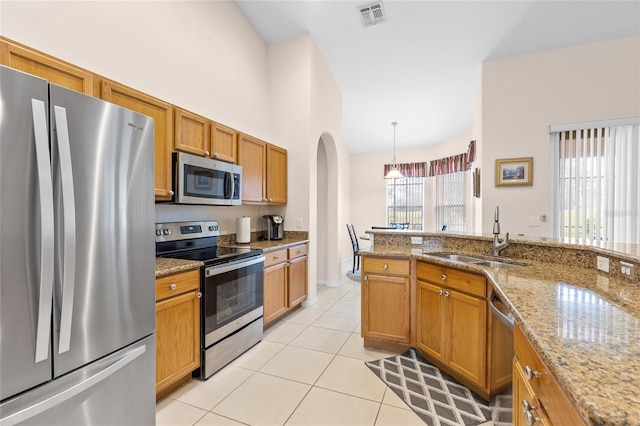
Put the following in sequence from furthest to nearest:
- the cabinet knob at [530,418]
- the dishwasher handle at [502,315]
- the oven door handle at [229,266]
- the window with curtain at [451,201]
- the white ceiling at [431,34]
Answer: the window with curtain at [451,201] < the white ceiling at [431,34] < the oven door handle at [229,266] < the dishwasher handle at [502,315] < the cabinet knob at [530,418]

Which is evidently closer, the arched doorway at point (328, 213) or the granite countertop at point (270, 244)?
the granite countertop at point (270, 244)

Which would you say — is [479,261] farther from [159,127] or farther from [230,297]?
[159,127]

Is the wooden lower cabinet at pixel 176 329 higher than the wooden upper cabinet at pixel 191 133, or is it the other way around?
the wooden upper cabinet at pixel 191 133

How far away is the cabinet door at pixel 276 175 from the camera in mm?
3426

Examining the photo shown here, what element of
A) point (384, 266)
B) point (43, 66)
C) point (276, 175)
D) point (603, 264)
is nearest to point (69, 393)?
point (43, 66)

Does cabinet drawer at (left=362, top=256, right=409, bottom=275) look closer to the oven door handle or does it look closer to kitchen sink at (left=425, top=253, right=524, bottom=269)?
kitchen sink at (left=425, top=253, right=524, bottom=269)

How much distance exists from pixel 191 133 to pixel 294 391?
221 centimetres

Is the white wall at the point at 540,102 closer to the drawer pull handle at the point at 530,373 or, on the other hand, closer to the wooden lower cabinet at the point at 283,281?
the wooden lower cabinet at the point at 283,281

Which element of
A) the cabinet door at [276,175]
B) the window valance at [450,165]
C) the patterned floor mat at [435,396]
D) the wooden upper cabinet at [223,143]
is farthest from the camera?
the window valance at [450,165]

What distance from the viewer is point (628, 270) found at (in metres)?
1.36

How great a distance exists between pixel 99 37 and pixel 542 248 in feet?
11.7

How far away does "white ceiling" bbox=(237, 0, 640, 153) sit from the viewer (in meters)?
2.95

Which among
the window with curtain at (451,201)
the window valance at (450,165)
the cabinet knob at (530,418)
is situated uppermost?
the window valance at (450,165)

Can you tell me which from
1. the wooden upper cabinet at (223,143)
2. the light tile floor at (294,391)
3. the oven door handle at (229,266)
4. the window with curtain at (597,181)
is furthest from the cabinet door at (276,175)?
the window with curtain at (597,181)
